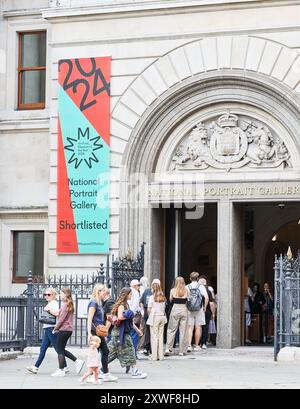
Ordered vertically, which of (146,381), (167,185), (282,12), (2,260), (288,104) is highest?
(282,12)

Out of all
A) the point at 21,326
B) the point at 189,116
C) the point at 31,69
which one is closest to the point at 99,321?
the point at 21,326

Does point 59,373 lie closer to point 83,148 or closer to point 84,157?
point 84,157

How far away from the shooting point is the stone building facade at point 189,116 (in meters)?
26.0

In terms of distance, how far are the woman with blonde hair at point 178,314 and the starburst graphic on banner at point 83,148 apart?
4.67 m

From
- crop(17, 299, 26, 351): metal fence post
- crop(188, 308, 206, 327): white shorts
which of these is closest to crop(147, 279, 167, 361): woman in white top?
crop(188, 308, 206, 327): white shorts

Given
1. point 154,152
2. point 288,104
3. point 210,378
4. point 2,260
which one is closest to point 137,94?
point 154,152

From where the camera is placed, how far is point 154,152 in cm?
2717

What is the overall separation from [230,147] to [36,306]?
6.32 m

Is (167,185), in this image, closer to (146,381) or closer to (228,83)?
(228,83)

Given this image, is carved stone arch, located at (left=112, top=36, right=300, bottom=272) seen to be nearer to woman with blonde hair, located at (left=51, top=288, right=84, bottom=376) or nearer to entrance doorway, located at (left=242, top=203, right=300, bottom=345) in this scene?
entrance doorway, located at (left=242, top=203, right=300, bottom=345)

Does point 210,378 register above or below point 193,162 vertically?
below

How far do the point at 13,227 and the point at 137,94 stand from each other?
532 cm

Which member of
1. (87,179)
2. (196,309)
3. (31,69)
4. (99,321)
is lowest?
(99,321)

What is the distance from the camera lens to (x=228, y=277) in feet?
86.3
